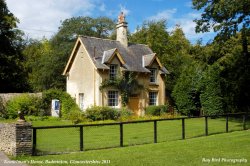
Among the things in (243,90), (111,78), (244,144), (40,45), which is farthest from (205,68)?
(40,45)

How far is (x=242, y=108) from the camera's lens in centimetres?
3459

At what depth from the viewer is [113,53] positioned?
106 feet

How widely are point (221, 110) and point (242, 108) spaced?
3.55m

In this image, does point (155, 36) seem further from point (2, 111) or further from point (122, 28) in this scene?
point (2, 111)

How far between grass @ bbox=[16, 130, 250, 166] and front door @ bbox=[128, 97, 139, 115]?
20066 mm

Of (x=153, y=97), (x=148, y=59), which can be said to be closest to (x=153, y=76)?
(x=148, y=59)

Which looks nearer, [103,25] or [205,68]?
[205,68]

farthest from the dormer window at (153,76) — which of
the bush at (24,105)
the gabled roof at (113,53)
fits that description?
the bush at (24,105)

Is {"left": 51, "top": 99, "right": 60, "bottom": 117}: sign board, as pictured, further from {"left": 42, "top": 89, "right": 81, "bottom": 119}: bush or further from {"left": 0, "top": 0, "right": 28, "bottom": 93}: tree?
{"left": 0, "top": 0, "right": 28, "bottom": 93}: tree

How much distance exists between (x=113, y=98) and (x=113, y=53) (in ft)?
14.1

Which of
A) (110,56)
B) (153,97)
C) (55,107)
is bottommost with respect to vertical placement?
(55,107)

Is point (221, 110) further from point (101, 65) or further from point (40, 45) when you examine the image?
point (40, 45)

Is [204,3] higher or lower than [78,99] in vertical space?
higher

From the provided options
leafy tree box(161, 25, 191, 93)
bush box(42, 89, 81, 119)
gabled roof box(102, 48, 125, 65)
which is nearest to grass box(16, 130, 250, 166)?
gabled roof box(102, 48, 125, 65)
